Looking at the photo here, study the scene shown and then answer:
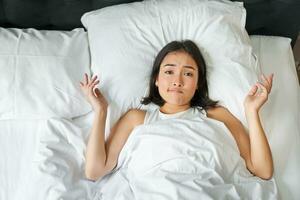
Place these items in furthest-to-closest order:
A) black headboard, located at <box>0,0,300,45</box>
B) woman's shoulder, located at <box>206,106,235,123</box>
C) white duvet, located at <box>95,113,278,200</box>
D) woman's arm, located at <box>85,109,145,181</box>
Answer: black headboard, located at <box>0,0,300,45</box>
woman's shoulder, located at <box>206,106,235,123</box>
woman's arm, located at <box>85,109,145,181</box>
white duvet, located at <box>95,113,278,200</box>

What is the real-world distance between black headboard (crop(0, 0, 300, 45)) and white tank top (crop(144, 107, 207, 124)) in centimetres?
50

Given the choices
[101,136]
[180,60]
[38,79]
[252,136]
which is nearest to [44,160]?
[101,136]

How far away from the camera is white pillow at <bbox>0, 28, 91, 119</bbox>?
1.45 metres

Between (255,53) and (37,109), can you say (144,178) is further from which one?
(255,53)

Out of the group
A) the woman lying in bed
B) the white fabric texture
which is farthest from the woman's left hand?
the white fabric texture

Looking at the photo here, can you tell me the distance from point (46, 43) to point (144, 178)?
2.15ft

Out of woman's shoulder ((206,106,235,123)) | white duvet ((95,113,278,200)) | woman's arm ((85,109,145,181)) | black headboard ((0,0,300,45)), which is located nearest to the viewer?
white duvet ((95,113,278,200))

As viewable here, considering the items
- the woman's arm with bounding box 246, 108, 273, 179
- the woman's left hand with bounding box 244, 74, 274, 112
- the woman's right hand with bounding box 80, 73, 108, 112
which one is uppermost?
the woman's left hand with bounding box 244, 74, 274, 112

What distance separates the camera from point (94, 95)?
1.41 meters

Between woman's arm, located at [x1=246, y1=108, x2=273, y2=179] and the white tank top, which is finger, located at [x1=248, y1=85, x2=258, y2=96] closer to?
woman's arm, located at [x1=246, y1=108, x2=273, y2=179]

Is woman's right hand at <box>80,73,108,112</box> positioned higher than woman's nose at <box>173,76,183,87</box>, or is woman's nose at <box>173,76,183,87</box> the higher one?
woman's nose at <box>173,76,183,87</box>

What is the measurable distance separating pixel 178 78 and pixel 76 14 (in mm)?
554

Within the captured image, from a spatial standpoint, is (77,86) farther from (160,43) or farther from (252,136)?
(252,136)

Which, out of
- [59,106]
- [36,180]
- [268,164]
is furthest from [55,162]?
[268,164]
